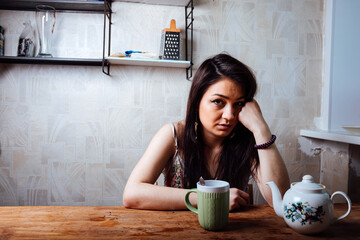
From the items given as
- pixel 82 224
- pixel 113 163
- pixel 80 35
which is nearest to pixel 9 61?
pixel 80 35

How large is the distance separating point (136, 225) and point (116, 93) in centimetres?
136

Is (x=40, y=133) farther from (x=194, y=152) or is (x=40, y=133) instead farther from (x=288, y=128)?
(x=288, y=128)

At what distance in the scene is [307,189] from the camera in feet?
2.23

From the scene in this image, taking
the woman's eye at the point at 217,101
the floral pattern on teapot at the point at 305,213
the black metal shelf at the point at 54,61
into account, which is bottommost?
the floral pattern on teapot at the point at 305,213

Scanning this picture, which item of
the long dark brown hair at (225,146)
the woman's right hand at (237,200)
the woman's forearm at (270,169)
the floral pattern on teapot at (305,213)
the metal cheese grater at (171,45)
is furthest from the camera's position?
the metal cheese grater at (171,45)

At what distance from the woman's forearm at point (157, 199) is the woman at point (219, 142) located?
0.05m

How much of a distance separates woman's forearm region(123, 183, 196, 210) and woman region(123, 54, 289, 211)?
0.15 feet

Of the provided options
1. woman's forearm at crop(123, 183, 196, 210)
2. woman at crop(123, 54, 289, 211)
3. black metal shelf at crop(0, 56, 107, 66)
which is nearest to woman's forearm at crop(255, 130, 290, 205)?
woman at crop(123, 54, 289, 211)

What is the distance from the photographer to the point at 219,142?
1356mm

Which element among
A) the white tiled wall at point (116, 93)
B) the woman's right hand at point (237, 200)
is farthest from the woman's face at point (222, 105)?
the white tiled wall at point (116, 93)

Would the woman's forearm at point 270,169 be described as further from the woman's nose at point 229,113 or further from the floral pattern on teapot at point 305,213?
the floral pattern on teapot at point 305,213

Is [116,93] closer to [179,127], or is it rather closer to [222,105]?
[179,127]

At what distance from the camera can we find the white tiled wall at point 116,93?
6.29ft

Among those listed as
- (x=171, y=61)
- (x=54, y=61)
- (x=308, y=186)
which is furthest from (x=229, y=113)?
(x=54, y=61)
